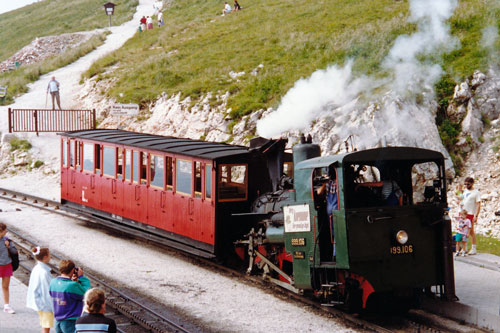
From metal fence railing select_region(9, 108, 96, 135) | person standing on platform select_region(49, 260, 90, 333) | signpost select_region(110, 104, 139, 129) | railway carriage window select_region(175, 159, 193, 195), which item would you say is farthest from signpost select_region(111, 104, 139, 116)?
person standing on platform select_region(49, 260, 90, 333)

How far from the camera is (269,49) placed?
31.0 m

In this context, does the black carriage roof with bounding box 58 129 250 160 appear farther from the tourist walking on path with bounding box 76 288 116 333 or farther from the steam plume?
the tourist walking on path with bounding box 76 288 116 333

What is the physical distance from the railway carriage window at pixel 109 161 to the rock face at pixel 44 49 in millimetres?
37894

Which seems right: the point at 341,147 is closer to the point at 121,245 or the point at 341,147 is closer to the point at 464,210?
the point at 464,210

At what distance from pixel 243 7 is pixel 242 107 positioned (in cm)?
2395

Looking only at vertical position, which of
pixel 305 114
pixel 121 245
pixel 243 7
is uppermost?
pixel 243 7

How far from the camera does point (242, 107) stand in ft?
81.7

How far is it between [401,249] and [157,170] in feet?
24.4

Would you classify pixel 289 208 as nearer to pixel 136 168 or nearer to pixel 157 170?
pixel 157 170

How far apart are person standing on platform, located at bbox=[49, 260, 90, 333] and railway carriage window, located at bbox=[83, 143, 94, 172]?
11.4m

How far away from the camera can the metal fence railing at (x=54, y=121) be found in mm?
31844

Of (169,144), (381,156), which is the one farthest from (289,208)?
(169,144)

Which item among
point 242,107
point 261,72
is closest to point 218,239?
point 242,107

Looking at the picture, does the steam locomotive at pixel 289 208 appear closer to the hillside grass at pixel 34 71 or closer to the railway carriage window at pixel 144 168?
the railway carriage window at pixel 144 168
